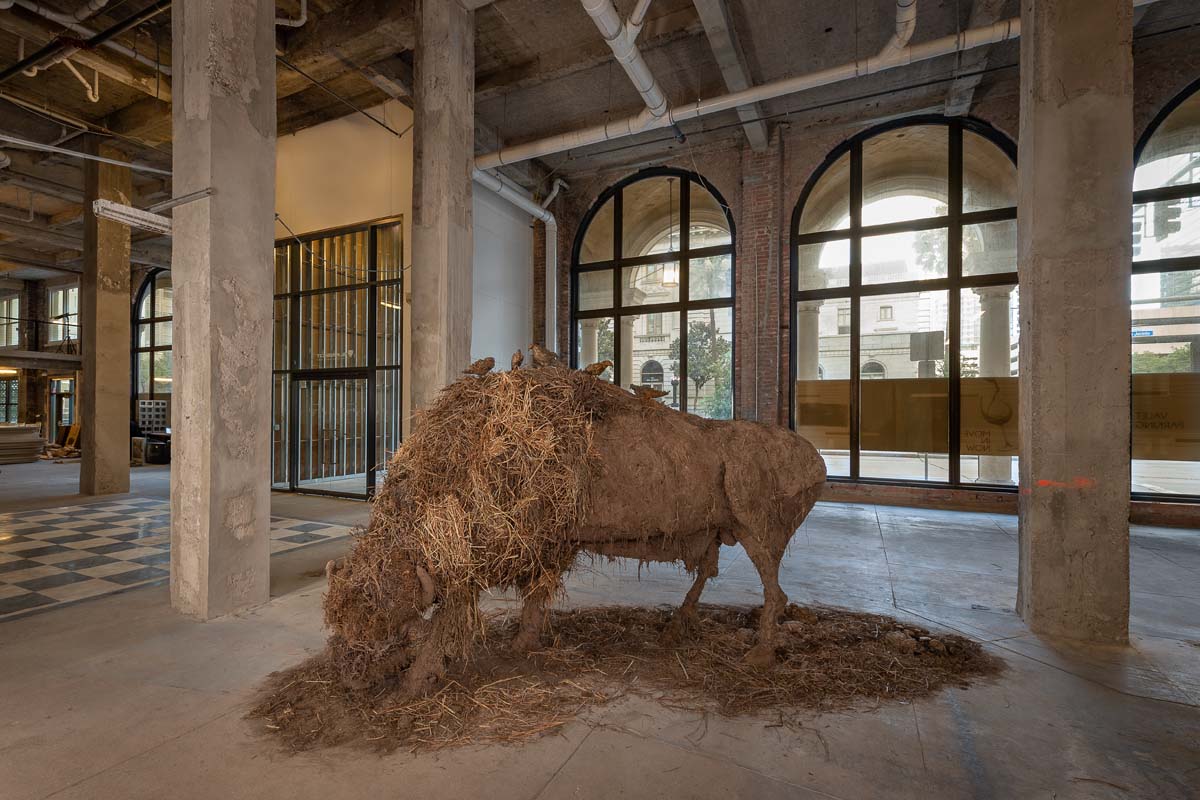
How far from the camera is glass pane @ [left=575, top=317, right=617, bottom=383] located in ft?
37.9

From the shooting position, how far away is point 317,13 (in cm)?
764

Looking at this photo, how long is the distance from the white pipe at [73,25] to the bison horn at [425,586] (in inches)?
350

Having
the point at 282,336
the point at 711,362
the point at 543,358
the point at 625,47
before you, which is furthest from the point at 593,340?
the point at 543,358

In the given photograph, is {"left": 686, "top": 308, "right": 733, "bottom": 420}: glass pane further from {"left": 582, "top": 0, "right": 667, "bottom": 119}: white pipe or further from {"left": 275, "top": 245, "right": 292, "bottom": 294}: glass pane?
{"left": 275, "top": 245, "right": 292, "bottom": 294}: glass pane

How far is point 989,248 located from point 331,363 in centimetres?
1196

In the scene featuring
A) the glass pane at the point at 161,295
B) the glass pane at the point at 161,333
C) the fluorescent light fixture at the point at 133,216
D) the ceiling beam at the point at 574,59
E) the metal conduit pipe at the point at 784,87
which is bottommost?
the fluorescent light fixture at the point at 133,216

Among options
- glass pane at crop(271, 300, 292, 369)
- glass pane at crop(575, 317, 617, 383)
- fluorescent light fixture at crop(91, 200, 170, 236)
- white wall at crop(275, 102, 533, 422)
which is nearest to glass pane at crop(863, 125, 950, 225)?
glass pane at crop(575, 317, 617, 383)

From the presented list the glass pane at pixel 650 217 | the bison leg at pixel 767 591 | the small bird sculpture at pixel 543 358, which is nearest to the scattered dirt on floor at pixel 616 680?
the bison leg at pixel 767 591

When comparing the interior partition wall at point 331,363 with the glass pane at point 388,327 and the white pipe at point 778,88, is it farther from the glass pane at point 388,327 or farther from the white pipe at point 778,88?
the white pipe at point 778,88

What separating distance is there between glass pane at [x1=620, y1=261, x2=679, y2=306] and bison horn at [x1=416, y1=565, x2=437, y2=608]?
9.11 metres

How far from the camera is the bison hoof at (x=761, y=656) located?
3.22m

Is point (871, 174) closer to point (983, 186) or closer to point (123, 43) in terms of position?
point (983, 186)

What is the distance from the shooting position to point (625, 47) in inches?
246

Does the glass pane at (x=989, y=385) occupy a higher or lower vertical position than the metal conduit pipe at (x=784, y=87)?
lower
